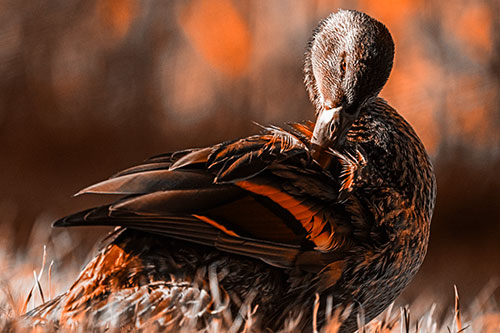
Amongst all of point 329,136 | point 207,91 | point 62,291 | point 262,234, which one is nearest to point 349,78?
point 329,136

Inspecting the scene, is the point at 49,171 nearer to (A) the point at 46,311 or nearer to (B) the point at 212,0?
(B) the point at 212,0

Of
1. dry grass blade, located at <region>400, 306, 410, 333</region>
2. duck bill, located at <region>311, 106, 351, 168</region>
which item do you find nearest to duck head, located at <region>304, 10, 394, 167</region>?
duck bill, located at <region>311, 106, 351, 168</region>

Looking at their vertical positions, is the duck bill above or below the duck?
above

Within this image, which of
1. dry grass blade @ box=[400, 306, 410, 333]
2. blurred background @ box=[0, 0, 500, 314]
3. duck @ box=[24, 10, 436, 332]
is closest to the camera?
duck @ box=[24, 10, 436, 332]

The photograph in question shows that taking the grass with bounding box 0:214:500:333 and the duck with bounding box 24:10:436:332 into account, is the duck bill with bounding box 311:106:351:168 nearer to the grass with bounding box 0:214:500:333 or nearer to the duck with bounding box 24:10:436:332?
the duck with bounding box 24:10:436:332

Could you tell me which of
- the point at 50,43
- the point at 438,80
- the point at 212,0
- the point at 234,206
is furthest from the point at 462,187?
the point at 234,206

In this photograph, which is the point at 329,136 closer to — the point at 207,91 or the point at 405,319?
the point at 405,319
